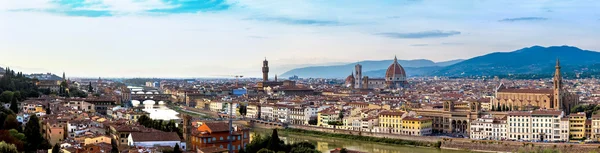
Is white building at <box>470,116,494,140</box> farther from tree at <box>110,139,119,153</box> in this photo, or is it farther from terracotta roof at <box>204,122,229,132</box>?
tree at <box>110,139,119,153</box>

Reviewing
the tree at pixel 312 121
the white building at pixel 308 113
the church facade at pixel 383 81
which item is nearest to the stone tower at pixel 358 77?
the church facade at pixel 383 81

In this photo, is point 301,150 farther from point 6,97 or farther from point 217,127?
point 6,97

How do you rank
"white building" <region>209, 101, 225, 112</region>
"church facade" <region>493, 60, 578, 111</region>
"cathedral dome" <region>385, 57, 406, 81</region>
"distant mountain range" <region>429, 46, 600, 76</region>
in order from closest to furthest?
"church facade" <region>493, 60, 578, 111</region> < "white building" <region>209, 101, 225, 112</region> < "cathedral dome" <region>385, 57, 406, 81</region> < "distant mountain range" <region>429, 46, 600, 76</region>

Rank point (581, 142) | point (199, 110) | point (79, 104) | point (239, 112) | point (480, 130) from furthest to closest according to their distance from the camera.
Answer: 1. point (199, 110)
2. point (239, 112)
3. point (79, 104)
4. point (480, 130)
5. point (581, 142)

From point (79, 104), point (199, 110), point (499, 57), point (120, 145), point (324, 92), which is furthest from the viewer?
point (499, 57)

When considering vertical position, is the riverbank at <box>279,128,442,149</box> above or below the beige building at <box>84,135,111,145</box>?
below

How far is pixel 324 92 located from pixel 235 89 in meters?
7.99

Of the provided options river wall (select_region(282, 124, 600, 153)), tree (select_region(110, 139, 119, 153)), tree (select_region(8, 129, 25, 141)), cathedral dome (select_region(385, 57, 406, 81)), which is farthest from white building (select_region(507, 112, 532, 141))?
cathedral dome (select_region(385, 57, 406, 81))

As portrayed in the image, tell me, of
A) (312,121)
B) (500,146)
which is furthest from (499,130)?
(312,121)

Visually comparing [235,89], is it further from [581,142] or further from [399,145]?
[581,142]

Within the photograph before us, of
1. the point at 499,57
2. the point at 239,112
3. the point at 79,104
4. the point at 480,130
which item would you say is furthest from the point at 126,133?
the point at 499,57

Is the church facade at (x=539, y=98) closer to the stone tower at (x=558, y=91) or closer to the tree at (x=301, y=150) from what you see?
the stone tower at (x=558, y=91)

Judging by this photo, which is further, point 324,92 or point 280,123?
point 324,92

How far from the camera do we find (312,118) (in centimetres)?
3169
